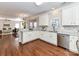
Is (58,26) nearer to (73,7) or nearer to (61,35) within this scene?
(61,35)

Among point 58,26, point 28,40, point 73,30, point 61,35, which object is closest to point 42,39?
point 28,40

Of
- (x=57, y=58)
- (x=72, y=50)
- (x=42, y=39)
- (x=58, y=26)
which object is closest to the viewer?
(x=57, y=58)

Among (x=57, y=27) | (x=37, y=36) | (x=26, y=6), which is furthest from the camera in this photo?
(x=37, y=36)

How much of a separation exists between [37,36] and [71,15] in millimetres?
2874

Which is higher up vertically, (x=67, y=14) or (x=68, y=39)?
(x=67, y=14)

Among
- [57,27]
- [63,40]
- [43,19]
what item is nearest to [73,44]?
[63,40]

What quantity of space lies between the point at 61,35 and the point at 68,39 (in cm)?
60

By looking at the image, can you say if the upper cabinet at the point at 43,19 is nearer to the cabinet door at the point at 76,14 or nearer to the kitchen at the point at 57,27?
the kitchen at the point at 57,27

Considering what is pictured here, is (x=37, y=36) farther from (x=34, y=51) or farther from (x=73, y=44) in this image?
(x=73, y=44)

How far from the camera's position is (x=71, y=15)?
4160 mm

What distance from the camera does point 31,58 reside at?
150 cm

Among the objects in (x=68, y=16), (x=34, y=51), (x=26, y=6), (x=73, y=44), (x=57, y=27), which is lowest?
(x=34, y=51)

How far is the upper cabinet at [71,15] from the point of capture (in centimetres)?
389

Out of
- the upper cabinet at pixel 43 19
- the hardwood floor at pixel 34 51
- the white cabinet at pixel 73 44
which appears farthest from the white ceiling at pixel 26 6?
the hardwood floor at pixel 34 51
